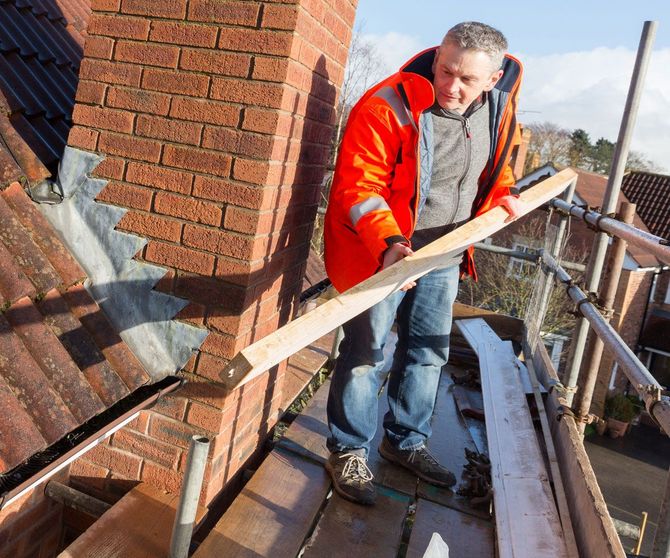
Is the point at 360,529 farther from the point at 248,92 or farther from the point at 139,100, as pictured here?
the point at 139,100

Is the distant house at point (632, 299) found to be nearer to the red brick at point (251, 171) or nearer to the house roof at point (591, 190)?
the house roof at point (591, 190)

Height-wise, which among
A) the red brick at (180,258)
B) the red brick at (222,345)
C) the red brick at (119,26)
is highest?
the red brick at (119,26)

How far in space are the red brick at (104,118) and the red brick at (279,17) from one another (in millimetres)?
655

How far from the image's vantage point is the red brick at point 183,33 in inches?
93.8

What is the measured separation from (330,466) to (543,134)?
2044 inches

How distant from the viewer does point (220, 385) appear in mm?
2459

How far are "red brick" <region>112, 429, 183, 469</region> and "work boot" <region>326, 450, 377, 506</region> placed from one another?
0.67 m

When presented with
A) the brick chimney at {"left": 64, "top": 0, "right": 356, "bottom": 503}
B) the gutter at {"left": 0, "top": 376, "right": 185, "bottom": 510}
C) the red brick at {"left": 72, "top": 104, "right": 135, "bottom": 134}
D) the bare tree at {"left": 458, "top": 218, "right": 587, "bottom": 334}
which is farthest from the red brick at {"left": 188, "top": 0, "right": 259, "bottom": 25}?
the bare tree at {"left": 458, "top": 218, "right": 587, "bottom": 334}

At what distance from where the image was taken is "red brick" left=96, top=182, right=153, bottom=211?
2.48m

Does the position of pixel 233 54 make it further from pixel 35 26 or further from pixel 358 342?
pixel 35 26

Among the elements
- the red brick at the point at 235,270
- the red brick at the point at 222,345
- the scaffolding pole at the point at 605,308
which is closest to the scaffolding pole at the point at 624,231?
the scaffolding pole at the point at 605,308

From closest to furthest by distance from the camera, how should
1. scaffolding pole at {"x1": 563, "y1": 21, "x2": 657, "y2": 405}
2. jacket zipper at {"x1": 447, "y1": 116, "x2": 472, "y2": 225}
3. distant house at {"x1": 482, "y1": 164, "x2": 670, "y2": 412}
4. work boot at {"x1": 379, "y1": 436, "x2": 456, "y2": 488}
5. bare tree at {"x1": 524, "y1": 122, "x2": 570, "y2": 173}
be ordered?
1. jacket zipper at {"x1": 447, "y1": 116, "x2": 472, "y2": 225}
2. work boot at {"x1": 379, "y1": 436, "x2": 456, "y2": 488}
3. scaffolding pole at {"x1": 563, "y1": 21, "x2": 657, "y2": 405}
4. distant house at {"x1": 482, "y1": 164, "x2": 670, "y2": 412}
5. bare tree at {"x1": 524, "y1": 122, "x2": 570, "y2": 173}

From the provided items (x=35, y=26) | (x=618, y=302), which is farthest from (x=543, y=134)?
(x=35, y=26)

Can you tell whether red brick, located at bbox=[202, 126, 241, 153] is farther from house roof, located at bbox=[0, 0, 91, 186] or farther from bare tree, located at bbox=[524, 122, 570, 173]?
bare tree, located at bbox=[524, 122, 570, 173]
